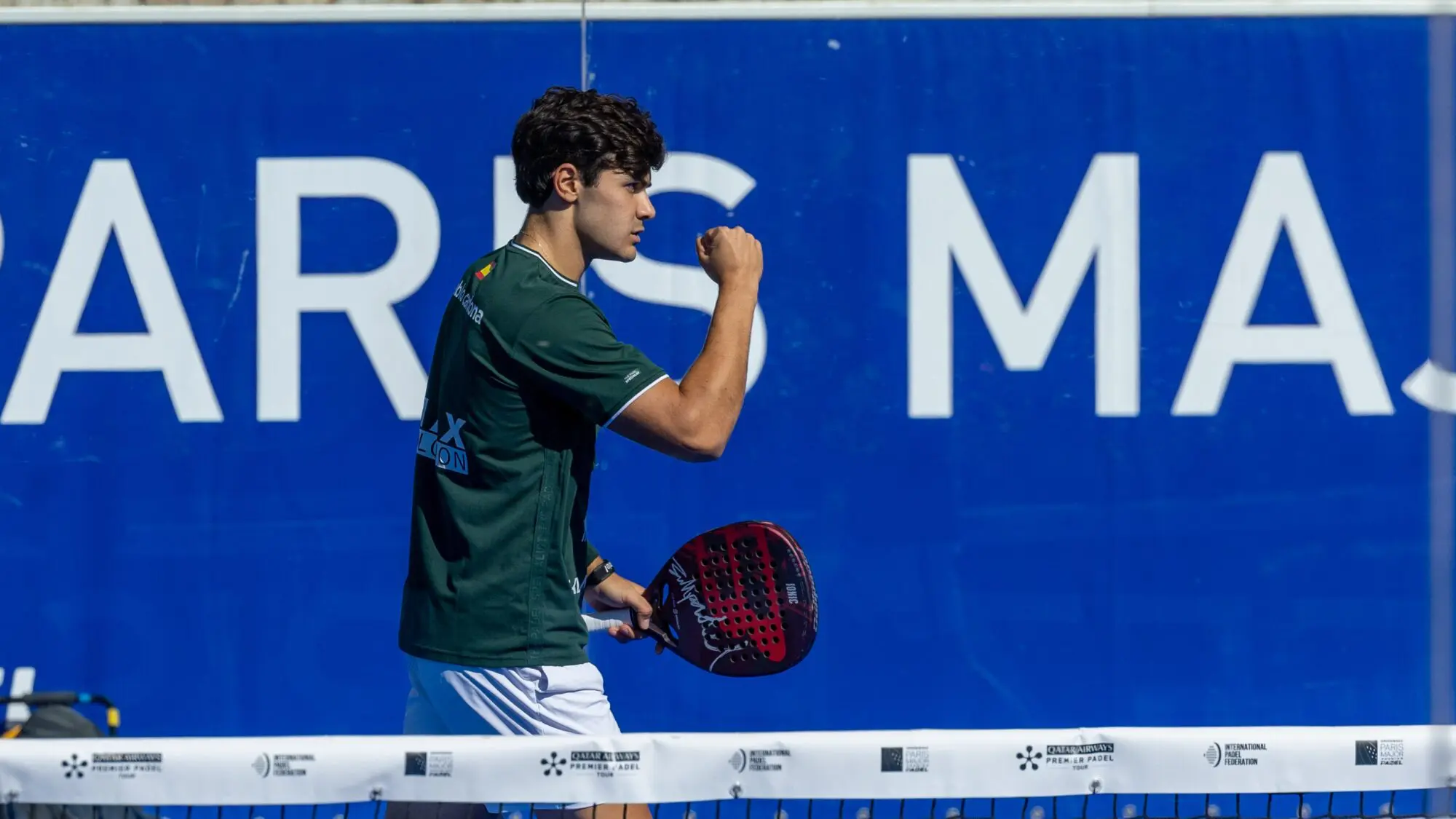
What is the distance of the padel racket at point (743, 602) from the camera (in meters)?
2.80

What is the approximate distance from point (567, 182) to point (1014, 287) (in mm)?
2158

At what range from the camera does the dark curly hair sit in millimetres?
2633

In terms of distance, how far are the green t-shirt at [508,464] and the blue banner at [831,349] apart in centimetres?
194

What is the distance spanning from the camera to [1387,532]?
179 inches

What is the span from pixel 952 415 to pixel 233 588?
221cm

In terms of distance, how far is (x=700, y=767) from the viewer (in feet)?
8.27

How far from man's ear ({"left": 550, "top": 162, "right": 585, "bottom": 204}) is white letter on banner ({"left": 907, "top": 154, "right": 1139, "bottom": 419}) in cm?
201

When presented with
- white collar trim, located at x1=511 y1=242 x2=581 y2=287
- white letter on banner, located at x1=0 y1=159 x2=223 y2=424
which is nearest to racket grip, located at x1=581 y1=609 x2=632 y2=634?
white collar trim, located at x1=511 y1=242 x2=581 y2=287

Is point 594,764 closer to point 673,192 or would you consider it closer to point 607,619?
point 607,619

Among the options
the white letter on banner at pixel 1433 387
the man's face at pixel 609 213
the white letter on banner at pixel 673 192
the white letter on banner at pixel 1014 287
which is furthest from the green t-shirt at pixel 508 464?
the white letter on banner at pixel 1433 387

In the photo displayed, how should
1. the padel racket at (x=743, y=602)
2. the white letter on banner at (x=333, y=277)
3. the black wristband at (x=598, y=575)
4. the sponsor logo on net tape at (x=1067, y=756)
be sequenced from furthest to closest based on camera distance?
the white letter on banner at (x=333, y=277), the black wristband at (x=598, y=575), the padel racket at (x=743, y=602), the sponsor logo on net tape at (x=1067, y=756)

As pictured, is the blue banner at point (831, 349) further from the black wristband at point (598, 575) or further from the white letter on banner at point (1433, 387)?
the black wristband at point (598, 575)

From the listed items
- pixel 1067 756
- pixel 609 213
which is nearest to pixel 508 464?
pixel 609 213

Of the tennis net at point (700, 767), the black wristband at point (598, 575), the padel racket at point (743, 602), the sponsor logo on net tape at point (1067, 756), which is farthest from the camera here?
the black wristband at point (598, 575)
